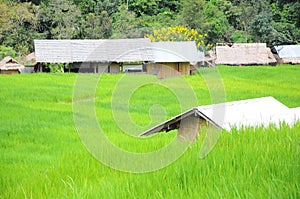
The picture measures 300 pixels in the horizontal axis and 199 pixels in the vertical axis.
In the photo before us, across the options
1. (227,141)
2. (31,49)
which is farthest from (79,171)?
(31,49)

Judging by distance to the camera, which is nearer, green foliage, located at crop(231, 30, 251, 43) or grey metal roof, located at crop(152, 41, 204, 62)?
grey metal roof, located at crop(152, 41, 204, 62)

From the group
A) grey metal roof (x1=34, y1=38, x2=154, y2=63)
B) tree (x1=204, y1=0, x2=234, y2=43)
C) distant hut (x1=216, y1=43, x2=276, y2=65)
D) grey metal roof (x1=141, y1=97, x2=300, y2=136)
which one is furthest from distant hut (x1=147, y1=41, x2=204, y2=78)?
grey metal roof (x1=141, y1=97, x2=300, y2=136)

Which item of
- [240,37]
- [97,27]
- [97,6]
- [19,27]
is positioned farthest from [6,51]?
[240,37]

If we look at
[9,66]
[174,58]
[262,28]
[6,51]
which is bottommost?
[9,66]

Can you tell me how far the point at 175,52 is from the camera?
90.6ft

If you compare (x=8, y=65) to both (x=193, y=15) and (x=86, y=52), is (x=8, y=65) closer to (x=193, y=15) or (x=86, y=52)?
(x=86, y=52)

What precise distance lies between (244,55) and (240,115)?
28.4 meters

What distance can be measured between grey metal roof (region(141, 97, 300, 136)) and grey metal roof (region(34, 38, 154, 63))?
63.5ft

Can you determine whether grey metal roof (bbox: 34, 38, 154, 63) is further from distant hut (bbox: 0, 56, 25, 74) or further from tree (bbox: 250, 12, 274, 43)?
tree (bbox: 250, 12, 274, 43)

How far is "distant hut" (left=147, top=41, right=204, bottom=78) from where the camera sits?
1037 inches

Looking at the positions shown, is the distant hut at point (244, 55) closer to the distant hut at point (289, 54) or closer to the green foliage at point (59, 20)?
the distant hut at point (289, 54)

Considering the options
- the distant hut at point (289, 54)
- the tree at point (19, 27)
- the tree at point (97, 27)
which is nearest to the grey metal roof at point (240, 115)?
the tree at point (19, 27)

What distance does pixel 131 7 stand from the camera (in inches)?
1724

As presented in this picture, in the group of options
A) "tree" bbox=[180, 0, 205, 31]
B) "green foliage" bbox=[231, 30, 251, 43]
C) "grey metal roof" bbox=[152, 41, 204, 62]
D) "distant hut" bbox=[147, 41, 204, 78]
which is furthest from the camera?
"green foliage" bbox=[231, 30, 251, 43]
